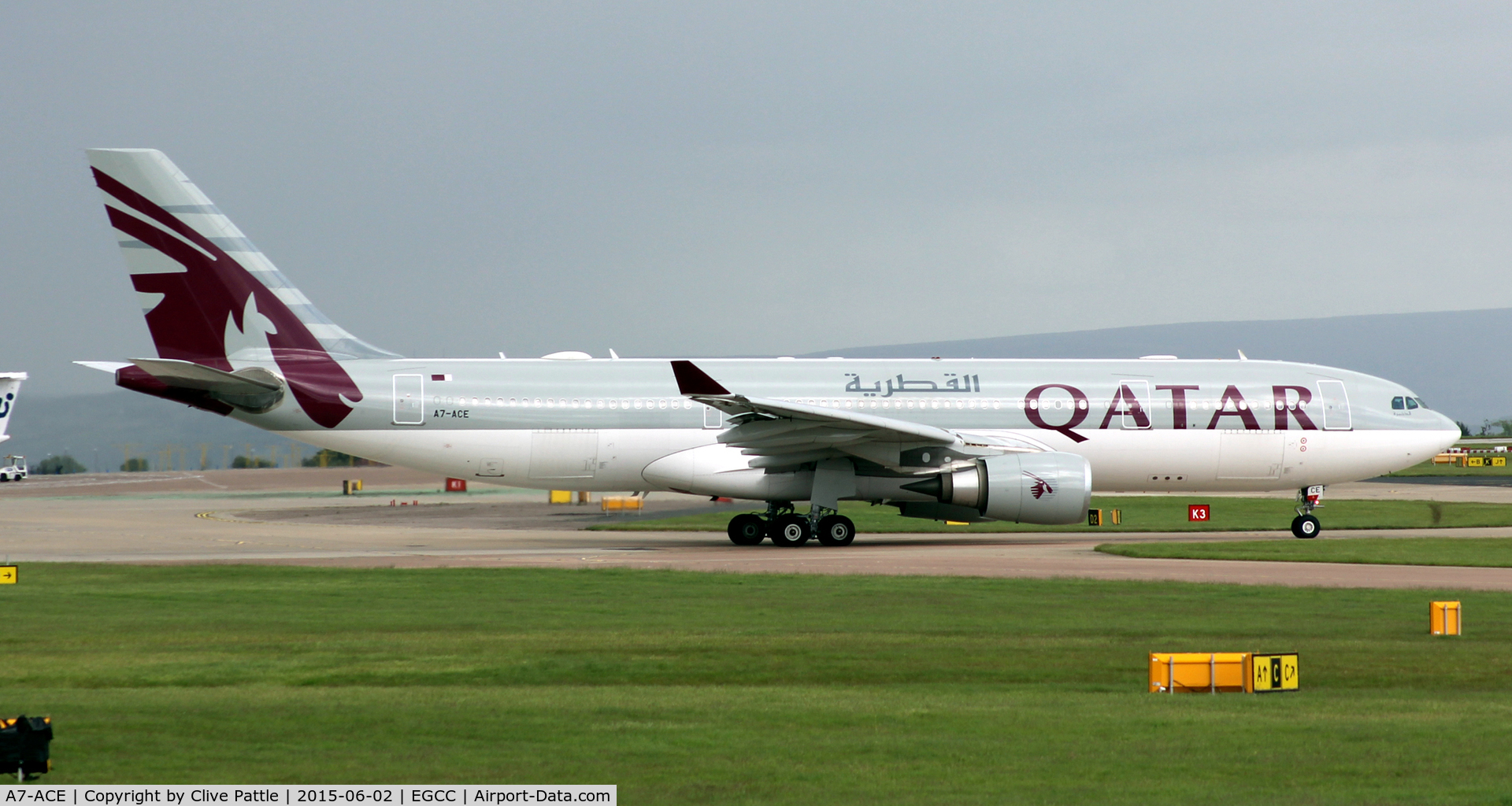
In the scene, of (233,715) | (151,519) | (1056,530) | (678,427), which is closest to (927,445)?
(678,427)

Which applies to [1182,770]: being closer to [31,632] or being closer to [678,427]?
[31,632]

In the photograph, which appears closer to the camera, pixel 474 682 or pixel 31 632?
pixel 474 682

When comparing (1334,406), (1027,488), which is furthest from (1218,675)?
(1334,406)

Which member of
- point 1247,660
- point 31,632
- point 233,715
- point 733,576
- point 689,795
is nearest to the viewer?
point 689,795

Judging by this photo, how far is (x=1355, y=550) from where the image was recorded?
2478 cm

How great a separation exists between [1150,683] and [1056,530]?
22.2 m

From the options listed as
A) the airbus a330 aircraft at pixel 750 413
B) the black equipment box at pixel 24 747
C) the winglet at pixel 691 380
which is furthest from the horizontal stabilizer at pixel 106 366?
the black equipment box at pixel 24 747

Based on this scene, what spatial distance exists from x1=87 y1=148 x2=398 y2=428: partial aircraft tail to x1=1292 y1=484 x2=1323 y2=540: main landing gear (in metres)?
19.5

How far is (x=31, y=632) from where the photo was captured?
14.3 m

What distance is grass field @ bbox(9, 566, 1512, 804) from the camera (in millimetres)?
7941

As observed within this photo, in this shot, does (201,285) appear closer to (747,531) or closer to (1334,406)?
(747,531)

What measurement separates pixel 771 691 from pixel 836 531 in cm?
1684

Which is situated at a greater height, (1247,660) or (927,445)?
(927,445)
